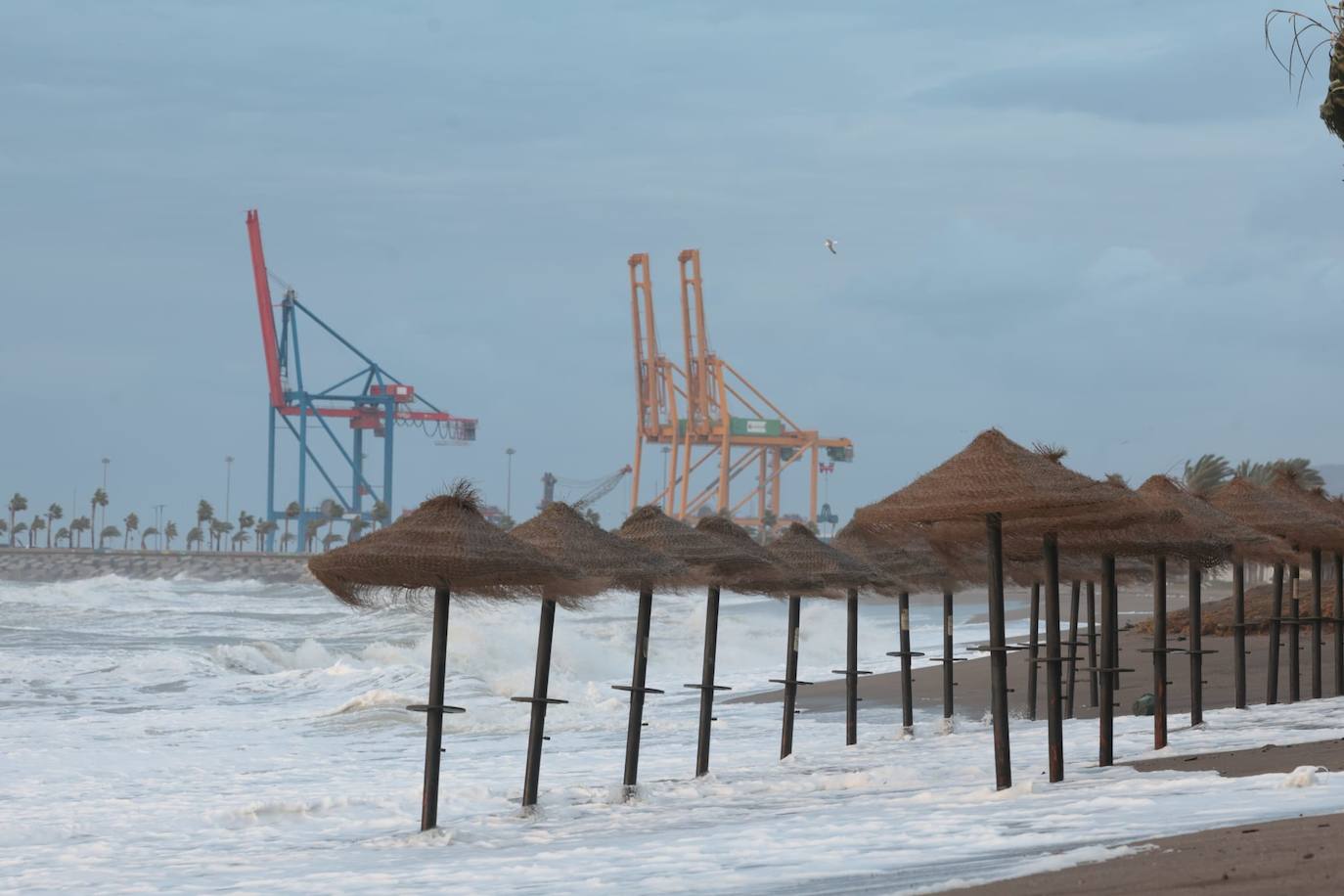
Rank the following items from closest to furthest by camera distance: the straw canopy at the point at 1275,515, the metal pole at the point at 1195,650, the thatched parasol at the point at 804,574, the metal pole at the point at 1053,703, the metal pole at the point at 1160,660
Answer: the metal pole at the point at 1053,703 < the metal pole at the point at 1160,660 < the metal pole at the point at 1195,650 < the thatched parasol at the point at 804,574 < the straw canopy at the point at 1275,515

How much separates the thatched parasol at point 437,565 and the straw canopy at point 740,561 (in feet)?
8.07

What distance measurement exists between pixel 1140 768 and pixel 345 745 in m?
10.0

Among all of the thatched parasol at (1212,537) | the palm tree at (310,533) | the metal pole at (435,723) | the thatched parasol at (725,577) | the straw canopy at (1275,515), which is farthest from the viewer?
the palm tree at (310,533)

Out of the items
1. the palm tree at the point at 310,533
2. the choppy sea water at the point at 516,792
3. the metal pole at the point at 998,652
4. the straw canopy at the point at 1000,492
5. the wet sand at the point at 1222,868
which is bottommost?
the choppy sea water at the point at 516,792

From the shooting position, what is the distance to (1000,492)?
30.2 ft

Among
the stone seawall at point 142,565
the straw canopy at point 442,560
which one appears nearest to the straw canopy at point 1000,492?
the straw canopy at point 442,560

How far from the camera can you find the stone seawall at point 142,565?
293 feet

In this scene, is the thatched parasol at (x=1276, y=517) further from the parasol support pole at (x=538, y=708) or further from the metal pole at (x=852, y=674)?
the parasol support pole at (x=538, y=708)

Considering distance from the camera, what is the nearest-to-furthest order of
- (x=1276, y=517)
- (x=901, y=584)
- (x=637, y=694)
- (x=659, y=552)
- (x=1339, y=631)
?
(x=637, y=694) < (x=659, y=552) < (x=1276, y=517) < (x=901, y=584) < (x=1339, y=631)

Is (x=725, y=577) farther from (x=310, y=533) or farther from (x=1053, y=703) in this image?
(x=310, y=533)

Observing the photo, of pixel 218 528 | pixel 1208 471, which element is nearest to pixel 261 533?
pixel 218 528

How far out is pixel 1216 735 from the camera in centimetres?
1209

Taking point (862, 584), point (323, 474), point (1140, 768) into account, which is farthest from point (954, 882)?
point (323, 474)

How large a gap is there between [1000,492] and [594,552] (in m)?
2.97
